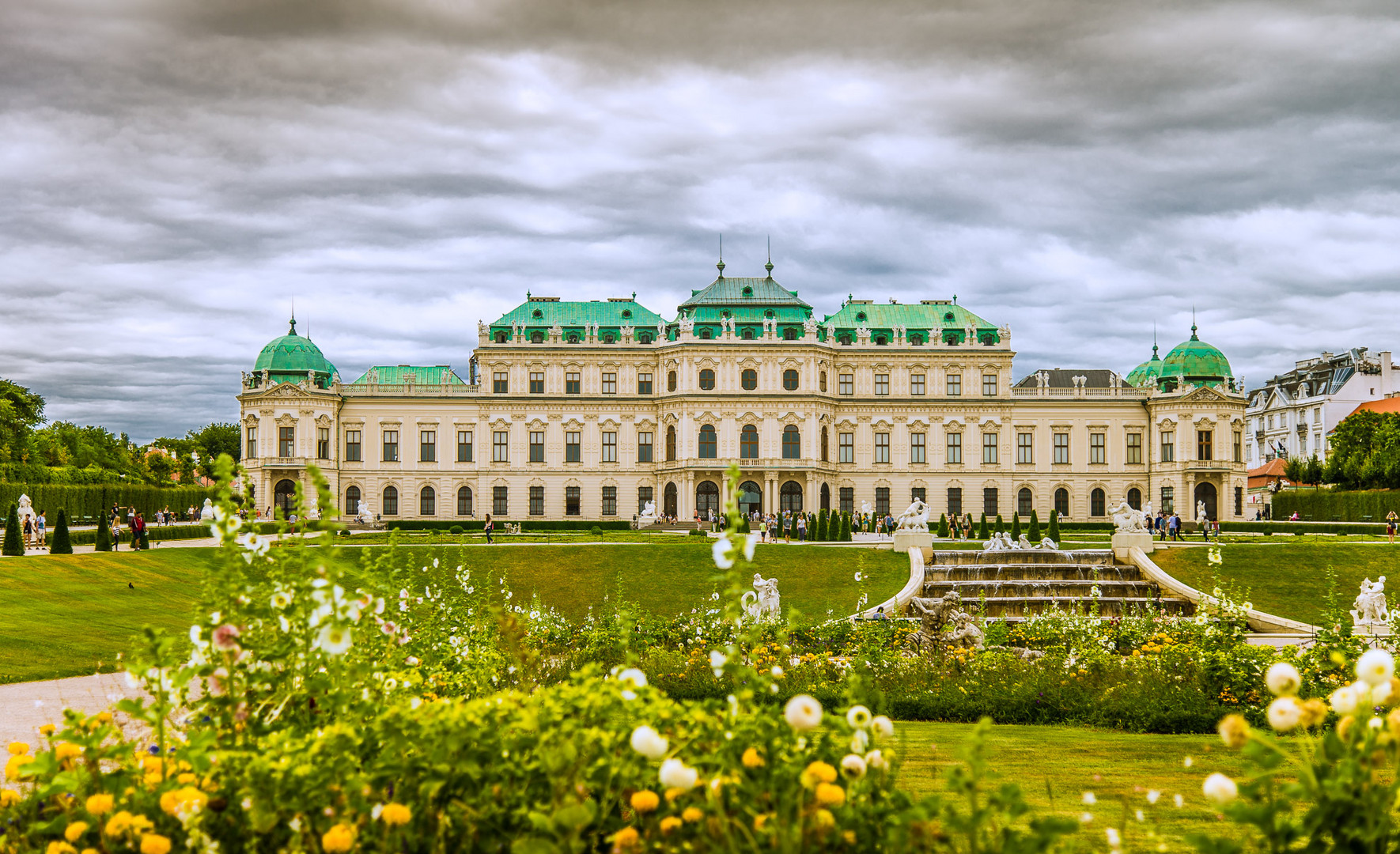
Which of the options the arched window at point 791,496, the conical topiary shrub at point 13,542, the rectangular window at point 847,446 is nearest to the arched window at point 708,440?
the arched window at point 791,496

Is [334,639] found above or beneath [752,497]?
above

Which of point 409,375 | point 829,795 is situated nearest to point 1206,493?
point 409,375

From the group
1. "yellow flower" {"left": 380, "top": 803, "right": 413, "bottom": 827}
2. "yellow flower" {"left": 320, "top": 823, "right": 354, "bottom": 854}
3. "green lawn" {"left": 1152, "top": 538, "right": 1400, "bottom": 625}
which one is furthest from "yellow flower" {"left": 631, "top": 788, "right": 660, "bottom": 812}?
"green lawn" {"left": 1152, "top": 538, "right": 1400, "bottom": 625}

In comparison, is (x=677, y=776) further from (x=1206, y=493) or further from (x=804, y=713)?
(x=1206, y=493)

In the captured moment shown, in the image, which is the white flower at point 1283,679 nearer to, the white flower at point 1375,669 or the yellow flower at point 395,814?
the white flower at point 1375,669

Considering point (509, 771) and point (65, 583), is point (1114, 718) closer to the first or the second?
point (509, 771)

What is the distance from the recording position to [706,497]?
66625mm

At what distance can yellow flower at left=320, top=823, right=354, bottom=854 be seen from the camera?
14.5 ft

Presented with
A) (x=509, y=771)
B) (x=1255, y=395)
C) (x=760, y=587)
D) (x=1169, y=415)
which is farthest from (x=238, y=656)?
(x=1255, y=395)

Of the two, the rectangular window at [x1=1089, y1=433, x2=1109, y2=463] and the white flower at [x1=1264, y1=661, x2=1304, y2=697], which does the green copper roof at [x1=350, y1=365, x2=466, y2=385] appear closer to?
the rectangular window at [x1=1089, y1=433, x2=1109, y2=463]

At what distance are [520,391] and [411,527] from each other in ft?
39.0

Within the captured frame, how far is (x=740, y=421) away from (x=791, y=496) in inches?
224

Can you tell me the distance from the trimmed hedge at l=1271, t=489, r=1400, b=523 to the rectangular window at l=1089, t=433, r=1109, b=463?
1107 centimetres

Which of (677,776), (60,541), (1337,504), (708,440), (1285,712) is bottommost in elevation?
(1337,504)
